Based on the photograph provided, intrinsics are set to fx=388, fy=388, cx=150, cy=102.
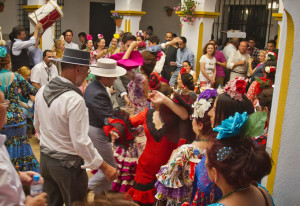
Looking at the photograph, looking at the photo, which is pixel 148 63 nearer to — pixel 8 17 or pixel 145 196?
pixel 145 196

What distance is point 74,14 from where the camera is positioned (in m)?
14.3

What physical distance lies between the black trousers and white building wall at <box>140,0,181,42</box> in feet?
43.4

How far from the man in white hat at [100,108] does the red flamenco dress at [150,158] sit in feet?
0.96

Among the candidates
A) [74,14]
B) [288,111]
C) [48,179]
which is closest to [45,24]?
[48,179]

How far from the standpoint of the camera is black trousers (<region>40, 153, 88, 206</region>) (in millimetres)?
2992

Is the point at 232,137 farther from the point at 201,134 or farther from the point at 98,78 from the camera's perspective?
the point at 98,78

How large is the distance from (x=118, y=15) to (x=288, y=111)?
32.4 feet

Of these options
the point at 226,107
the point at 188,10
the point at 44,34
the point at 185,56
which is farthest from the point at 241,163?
the point at 44,34

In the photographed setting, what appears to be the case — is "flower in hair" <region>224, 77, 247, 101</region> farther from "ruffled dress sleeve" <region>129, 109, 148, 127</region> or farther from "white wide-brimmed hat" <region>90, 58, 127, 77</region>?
"white wide-brimmed hat" <region>90, 58, 127, 77</region>

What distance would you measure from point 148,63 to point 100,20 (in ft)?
37.6

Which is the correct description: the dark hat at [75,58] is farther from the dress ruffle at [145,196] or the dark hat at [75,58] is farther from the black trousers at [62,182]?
the dress ruffle at [145,196]

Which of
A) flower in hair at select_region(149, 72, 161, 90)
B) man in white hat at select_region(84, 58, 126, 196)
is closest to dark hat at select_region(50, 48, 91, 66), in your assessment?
man in white hat at select_region(84, 58, 126, 196)

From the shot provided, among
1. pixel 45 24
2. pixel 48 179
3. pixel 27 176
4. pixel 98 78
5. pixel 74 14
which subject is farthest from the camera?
pixel 74 14

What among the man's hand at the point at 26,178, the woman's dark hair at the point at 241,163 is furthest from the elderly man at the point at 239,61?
the woman's dark hair at the point at 241,163
